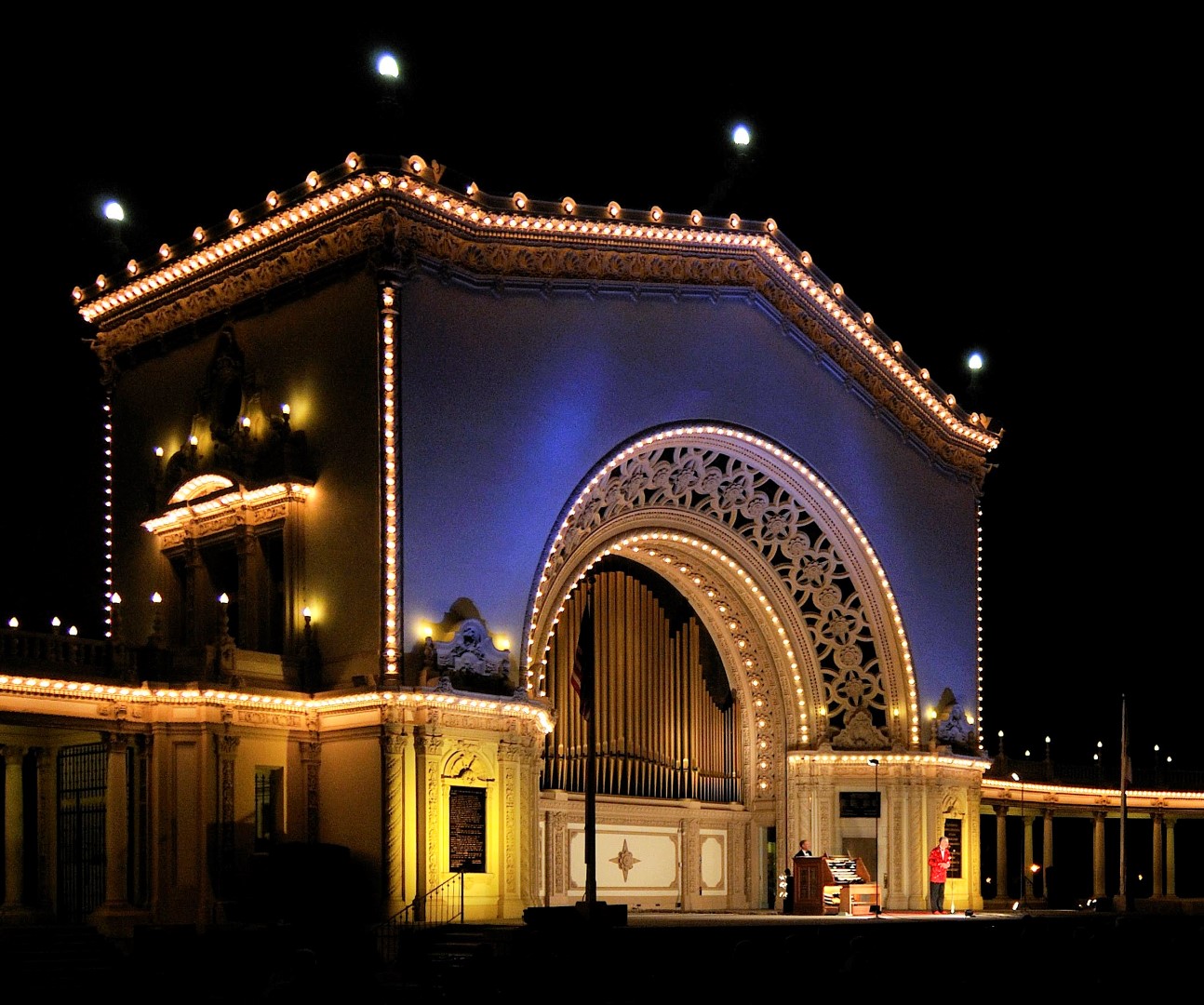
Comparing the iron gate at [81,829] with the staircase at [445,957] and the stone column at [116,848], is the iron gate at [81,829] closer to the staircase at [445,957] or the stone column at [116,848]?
the stone column at [116,848]

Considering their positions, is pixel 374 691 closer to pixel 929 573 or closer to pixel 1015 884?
pixel 929 573

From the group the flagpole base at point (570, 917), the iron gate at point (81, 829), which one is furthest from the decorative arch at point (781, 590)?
the flagpole base at point (570, 917)

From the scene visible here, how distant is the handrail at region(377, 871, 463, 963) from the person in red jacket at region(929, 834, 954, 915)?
12627mm

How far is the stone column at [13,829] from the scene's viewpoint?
2959 centimetres

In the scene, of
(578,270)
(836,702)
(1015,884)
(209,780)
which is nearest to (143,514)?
(209,780)

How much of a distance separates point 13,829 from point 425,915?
7.92m

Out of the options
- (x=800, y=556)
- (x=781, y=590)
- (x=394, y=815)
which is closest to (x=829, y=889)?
(x=781, y=590)

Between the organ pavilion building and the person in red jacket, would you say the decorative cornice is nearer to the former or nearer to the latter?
the organ pavilion building

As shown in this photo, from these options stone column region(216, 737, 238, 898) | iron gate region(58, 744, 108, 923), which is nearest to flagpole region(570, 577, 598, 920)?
stone column region(216, 737, 238, 898)

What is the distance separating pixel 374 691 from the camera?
27875mm

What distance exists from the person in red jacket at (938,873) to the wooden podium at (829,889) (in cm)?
164

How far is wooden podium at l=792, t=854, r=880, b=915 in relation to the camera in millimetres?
34312

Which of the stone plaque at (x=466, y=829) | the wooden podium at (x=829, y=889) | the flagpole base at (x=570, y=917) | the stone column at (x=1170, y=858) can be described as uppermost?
the stone plaque at (x=466, y=829)

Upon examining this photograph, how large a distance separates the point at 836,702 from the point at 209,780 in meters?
17.4
